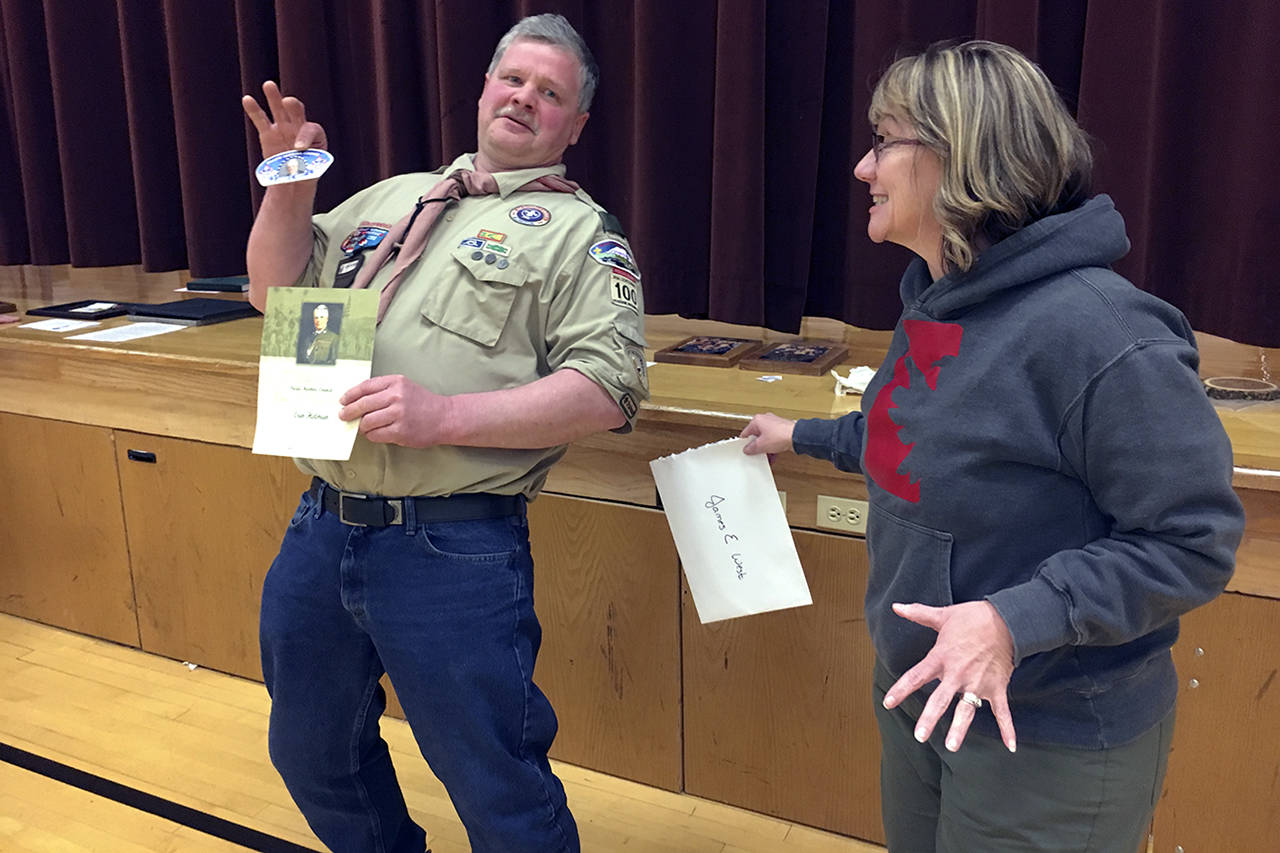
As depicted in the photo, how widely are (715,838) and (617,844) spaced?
179mm

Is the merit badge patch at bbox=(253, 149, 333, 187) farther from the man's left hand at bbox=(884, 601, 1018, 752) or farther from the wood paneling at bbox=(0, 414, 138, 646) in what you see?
the wood paneling at bbox=(0, 414, 138, 646)

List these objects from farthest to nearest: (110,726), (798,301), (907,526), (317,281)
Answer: (110,726)
(798,301)
(317,281)
(907,526)

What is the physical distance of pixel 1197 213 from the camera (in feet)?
5.54

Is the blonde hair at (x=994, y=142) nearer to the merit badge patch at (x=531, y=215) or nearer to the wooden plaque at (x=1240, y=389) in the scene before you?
the merit badge patch at (x=531, y=215)

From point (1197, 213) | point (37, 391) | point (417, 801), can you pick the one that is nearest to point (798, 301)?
point (1197, 213)

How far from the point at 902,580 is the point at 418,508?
26.3 inches

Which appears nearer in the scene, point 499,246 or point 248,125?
point 499,246

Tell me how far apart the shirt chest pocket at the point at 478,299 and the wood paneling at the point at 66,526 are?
1451 millimetres

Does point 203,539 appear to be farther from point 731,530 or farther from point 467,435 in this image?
point 731,530

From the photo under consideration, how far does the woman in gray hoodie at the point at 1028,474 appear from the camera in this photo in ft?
2.93

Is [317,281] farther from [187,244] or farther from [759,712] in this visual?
[187,244]

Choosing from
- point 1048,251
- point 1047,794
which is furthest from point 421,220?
point 1047,794

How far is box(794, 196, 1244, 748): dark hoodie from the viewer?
35.0 inches

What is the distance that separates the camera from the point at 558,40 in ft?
4.93
